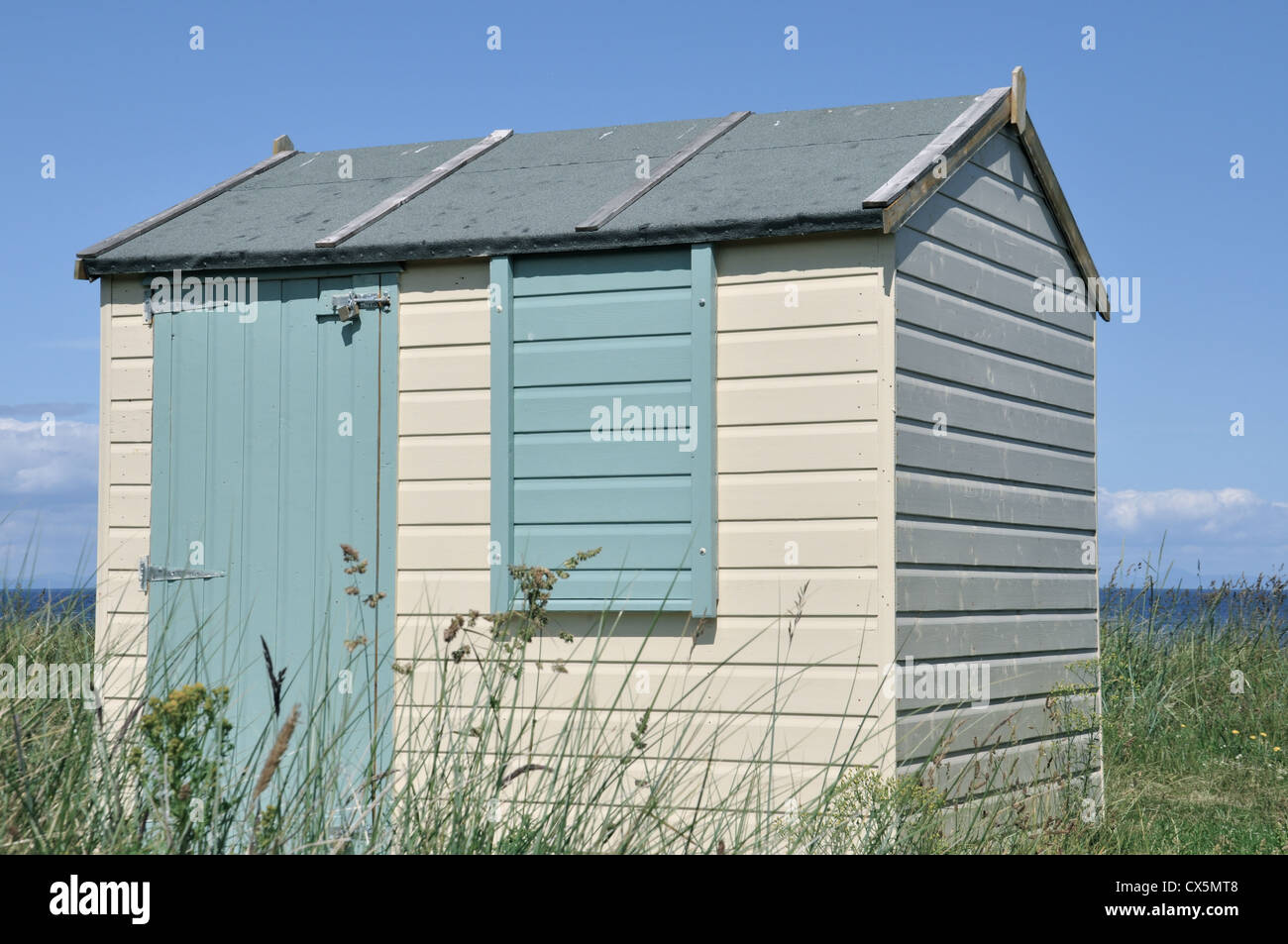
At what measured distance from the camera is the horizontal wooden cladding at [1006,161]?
7.63 metres

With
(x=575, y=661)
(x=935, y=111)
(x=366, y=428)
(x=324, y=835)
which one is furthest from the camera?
(x=935, y=111)

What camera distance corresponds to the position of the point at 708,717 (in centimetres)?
651

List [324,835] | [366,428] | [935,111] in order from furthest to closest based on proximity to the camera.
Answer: [935,111] → [366,428] → [324,835]

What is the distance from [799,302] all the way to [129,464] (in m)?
3.86

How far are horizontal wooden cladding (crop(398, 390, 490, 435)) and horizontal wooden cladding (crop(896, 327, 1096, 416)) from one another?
2.13 metres

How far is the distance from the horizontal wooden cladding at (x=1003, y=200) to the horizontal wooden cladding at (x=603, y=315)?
61.6 inches

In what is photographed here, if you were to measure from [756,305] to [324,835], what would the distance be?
12.5ft

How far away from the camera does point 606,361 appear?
6828mm

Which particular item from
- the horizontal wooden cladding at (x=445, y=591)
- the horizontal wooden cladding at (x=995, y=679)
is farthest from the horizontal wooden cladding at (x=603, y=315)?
the horizontal wooden cladding at (x=995, y=679)

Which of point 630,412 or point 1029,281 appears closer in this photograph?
point 630,412

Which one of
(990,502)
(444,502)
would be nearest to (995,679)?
(990,502)

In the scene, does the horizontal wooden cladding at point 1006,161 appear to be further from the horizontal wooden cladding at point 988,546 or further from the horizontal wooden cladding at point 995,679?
the horizontal wooden cladding at point 995,679
